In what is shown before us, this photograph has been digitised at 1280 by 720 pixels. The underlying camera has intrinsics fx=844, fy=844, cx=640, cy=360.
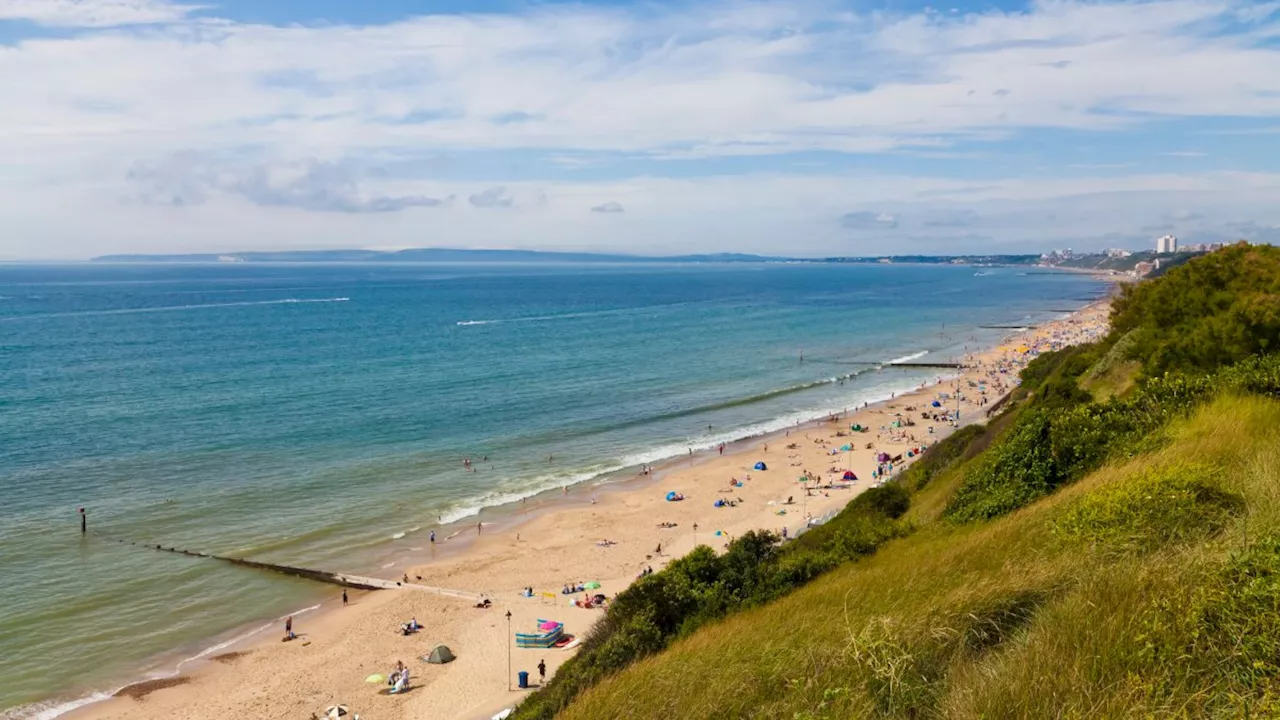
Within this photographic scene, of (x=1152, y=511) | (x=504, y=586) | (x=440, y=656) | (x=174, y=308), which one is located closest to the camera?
(x=1152, y=511)

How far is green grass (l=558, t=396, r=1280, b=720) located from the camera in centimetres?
574

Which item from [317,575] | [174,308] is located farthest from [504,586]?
[174,308]

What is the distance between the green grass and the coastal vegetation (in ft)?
0.06

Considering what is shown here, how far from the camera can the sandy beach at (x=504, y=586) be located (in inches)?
959

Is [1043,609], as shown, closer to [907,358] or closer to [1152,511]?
[1152,511]

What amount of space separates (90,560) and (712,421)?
124 feet

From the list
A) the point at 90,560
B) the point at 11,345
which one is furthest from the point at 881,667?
the point at 11,345

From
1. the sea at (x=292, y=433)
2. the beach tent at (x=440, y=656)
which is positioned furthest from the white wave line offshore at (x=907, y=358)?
the beach tent at (x=440, y=656)

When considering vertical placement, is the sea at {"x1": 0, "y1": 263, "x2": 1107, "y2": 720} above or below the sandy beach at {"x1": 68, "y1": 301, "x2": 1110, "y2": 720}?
above

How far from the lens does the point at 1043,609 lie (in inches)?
284

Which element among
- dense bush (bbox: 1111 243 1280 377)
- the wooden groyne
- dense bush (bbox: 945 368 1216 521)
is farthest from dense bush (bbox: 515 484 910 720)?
the wooden groyne

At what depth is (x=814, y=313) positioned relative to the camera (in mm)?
143500

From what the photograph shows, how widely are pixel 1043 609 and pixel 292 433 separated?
169 feet

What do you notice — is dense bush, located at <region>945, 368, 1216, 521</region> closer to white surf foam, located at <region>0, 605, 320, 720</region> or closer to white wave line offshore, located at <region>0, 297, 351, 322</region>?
white surf foam, located at <region>0, 605, 320, 720</region>
